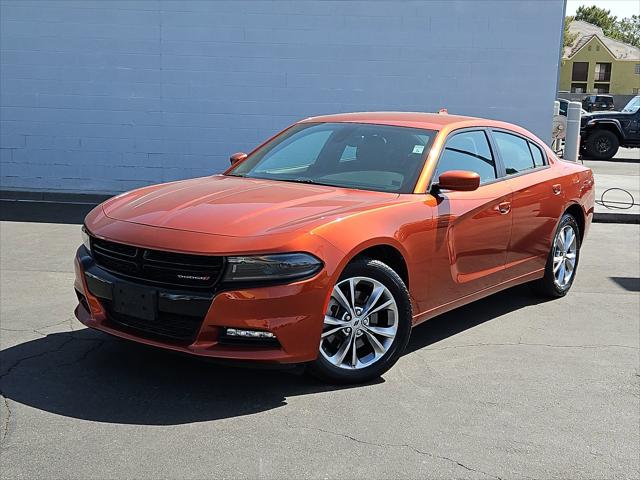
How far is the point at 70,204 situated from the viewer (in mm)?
11148

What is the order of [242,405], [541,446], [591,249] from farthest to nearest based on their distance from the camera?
[591,249] < [242,405] < [541,446]

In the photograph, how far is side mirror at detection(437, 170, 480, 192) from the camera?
15.8ft

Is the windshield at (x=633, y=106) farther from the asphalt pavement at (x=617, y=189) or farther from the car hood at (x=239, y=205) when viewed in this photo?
the car hood at (x=239, y=205)

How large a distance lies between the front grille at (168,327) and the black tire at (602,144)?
64.1 ft

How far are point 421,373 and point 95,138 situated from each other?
28.3 feet

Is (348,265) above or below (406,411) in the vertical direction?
above

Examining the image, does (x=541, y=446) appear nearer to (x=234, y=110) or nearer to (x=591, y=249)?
(x=591, y=249)

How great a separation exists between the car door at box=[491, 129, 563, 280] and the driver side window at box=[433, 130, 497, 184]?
17 centimetres

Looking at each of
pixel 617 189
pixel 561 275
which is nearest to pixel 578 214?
pixel 561 275

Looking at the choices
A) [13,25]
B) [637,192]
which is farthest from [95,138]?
[637,192]

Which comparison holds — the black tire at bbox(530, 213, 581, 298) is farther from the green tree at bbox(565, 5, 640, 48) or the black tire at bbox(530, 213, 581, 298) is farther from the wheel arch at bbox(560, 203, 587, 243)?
the green tree at bbox(565, 5, 640, 48)

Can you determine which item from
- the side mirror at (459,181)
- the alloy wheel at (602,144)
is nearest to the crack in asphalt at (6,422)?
the side mirror at (459,181)

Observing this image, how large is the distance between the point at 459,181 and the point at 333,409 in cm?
171

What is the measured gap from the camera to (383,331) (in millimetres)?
4438
